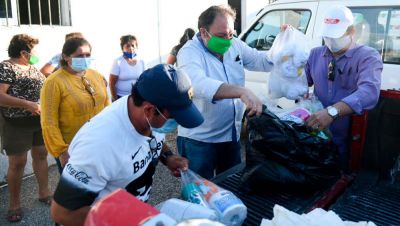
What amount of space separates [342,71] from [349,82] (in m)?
0.07

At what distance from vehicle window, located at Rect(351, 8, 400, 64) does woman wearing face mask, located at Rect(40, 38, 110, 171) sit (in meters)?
2.74

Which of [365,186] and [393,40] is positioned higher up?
[393,40]

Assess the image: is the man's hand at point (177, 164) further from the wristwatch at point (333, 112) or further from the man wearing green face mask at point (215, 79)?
the wristwatch at point (333, 112)

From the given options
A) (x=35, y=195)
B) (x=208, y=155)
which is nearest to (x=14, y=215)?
(x=35, y=195)

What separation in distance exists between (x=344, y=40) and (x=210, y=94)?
839 mm

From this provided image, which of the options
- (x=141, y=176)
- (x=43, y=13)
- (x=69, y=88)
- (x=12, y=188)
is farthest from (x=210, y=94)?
(x=43, y=13)

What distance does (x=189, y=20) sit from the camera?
7699mm

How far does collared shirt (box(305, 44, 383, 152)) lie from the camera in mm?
2006

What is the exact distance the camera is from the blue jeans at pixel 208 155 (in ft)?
8.91

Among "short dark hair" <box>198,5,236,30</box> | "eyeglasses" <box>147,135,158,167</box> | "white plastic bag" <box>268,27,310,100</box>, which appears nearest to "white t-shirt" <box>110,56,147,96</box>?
"short dark hair" <box>198,5,236,30</box>

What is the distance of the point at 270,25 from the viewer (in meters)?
5.20

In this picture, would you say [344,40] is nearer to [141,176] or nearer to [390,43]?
[141,176]

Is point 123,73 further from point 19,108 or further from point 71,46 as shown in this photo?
point 71,46

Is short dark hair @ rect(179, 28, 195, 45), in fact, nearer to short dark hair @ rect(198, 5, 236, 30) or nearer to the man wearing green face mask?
the man wearing green face mask
